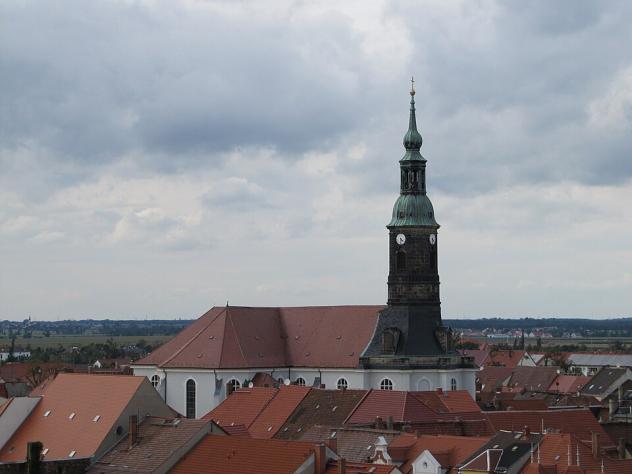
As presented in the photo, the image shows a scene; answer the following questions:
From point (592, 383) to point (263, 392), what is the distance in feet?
247

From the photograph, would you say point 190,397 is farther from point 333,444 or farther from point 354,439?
point 333,444

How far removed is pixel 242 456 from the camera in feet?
229

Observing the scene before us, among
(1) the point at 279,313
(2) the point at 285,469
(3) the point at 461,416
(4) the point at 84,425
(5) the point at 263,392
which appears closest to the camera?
(2) the point at 285,469

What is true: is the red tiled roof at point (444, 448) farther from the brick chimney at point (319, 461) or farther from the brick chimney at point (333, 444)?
the brick chimney at point (319, 461)

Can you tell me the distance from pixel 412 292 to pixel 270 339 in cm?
1493

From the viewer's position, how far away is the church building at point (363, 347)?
376 feet

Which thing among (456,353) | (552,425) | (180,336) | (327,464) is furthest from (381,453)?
(180,336)

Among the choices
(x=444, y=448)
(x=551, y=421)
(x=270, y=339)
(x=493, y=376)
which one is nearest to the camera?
(x=444, y=448)

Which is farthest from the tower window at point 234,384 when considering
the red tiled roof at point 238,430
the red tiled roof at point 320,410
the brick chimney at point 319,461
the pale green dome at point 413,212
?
the brick chimney at point 319,461

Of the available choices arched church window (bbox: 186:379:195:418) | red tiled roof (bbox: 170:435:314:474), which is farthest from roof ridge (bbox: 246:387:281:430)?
red tiled roof (bbox: 170:435:314:474)

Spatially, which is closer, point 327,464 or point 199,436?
point 327,464

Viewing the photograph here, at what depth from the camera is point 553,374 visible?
589 feet

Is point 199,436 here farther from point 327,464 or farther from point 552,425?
point 552,425

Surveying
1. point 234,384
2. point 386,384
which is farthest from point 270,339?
point 386,384
